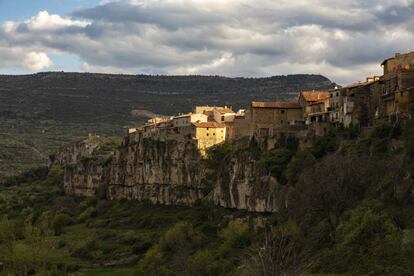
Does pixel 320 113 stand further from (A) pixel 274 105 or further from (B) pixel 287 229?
(B) pixel 287 229

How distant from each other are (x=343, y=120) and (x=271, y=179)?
7523 mm

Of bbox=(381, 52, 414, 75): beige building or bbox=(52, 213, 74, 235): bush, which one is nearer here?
bbox=(381, 52, 414, 75): beige building

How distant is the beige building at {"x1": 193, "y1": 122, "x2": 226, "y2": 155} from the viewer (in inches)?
3418

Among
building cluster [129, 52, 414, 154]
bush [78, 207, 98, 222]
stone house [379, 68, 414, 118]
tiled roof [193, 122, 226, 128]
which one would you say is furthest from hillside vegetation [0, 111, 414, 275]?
tiled roof [193, 122, 226, 128]

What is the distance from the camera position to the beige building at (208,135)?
8681 centimetres

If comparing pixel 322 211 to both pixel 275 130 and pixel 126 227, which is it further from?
pixel 126 227

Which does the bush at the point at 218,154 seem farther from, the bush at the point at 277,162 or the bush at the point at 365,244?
the bush at the point at 365,244

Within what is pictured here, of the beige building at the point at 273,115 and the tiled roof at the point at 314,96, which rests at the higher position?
the tiled roof at the point at 314,96

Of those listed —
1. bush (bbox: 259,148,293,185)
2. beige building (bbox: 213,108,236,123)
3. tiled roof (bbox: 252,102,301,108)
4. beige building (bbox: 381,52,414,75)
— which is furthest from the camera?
beige building (bbox: 213,108,236,123)

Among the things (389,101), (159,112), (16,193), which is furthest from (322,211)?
(159,112)

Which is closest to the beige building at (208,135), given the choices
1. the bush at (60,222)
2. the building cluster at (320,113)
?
the building cluster at (320,113)

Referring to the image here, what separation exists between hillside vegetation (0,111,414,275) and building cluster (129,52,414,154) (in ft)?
6.10

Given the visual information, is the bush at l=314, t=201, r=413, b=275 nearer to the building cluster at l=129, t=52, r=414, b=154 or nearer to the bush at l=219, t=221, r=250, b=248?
the building cluster at l=129, t=52, r=414, b=154

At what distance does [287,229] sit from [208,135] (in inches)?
1492
